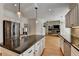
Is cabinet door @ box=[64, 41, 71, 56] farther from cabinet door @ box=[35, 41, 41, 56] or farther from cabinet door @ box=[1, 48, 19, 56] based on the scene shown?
cabinet door @ box=[1, 48, 19, 56]

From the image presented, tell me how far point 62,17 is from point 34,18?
53 centimetres

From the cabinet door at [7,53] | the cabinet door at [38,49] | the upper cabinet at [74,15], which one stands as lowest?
the cabinet door at [38,49]

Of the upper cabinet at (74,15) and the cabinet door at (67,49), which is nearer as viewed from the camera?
the cabinet door at (67,49)

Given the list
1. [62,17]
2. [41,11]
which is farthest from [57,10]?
[41,11]

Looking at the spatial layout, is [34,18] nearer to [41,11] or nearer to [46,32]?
[41,11]

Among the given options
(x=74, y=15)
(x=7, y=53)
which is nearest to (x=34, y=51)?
(x=7, y=53)

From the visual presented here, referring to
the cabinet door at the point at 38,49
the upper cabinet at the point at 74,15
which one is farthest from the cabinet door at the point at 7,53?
the upper cabinet at the point at 74,15

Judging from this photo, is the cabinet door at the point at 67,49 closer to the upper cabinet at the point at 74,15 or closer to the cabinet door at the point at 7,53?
the upper cabinet at the point at 74,15

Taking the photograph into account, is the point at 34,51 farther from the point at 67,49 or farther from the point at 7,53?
the point at 67,49

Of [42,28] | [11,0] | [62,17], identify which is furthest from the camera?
[42,28]

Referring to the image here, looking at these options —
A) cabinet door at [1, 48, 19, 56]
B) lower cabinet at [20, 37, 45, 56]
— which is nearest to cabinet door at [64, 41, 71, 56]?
lower cabinet at [20, 37, 45, 56]

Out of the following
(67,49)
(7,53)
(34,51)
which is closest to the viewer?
(7,53)

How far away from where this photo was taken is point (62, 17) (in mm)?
2014

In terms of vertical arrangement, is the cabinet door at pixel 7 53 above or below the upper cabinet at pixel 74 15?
below
